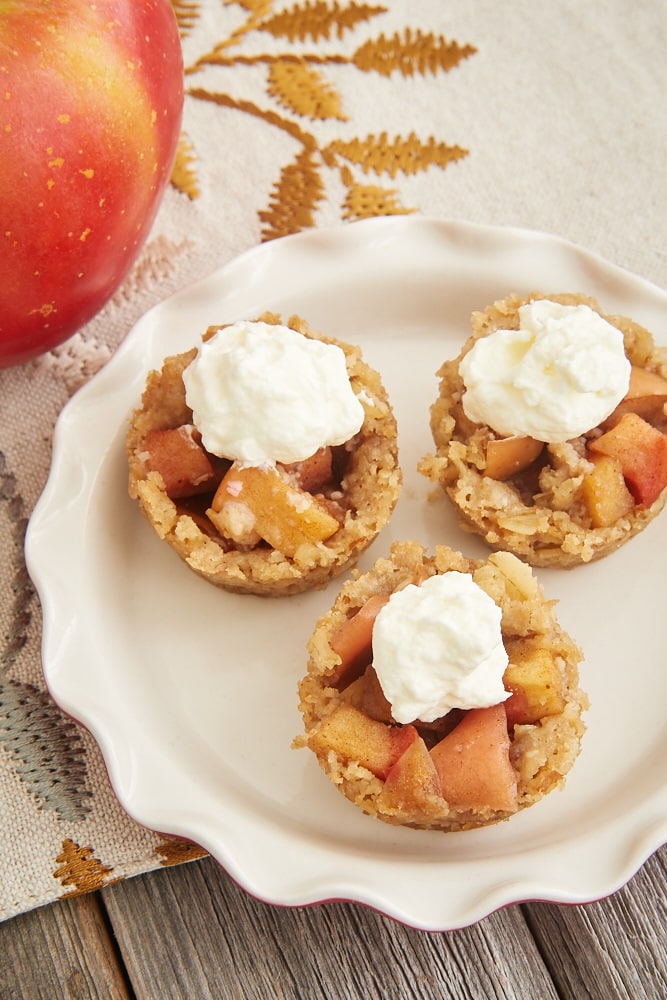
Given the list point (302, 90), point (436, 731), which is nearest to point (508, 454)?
point (436, 731)

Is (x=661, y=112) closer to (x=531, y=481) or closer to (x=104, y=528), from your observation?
(x=531, y=481)

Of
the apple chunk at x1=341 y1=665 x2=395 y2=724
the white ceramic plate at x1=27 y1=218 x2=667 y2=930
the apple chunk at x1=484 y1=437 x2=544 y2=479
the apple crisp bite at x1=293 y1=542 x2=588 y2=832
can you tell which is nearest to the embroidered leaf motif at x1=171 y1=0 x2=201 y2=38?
the white ceramic plate at x1=27 y1=218 x2=667 y2=930

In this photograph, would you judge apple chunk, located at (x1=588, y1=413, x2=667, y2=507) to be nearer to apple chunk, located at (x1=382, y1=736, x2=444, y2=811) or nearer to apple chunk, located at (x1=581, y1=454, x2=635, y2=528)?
apple chunk, located at (x1=581, y1=454, x2=635, y2=528)

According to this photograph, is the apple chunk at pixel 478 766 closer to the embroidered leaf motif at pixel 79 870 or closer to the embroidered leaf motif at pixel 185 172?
the embroidered leaf motif at pixel 79 870

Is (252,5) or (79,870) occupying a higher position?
(252,5)

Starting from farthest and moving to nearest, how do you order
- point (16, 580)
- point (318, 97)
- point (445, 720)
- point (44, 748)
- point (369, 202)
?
point (318, 97) < point (369, 202) < point (16, 580) < point (44, 748) < point (445, 720)

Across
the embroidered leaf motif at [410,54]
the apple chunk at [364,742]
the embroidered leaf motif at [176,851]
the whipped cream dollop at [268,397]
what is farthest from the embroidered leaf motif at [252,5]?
the embroidered leaf motif at [176,851]

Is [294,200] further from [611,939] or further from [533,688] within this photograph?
[611,939]
